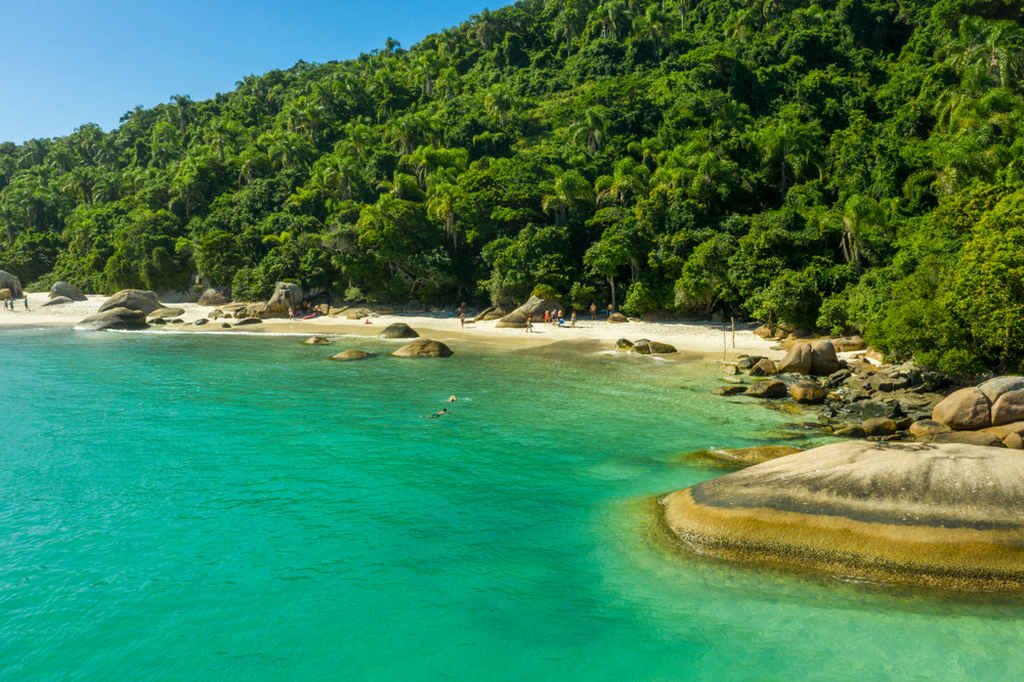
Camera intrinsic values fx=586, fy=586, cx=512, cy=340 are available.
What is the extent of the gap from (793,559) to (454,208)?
56711 mm

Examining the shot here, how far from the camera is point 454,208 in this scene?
210 feet

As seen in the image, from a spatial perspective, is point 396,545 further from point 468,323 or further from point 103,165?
point 103,165

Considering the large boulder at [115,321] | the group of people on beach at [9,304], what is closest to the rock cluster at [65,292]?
the group of people on beach at [9,304]

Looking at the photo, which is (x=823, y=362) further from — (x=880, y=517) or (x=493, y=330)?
(x=493, y=330)

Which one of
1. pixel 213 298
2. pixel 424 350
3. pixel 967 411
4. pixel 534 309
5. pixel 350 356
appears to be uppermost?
pixel 213 298

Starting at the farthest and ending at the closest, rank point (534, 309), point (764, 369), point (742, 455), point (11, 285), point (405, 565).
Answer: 1. point (11, 285)
2. point (534, 309)
3. point (764, 369)
4. point (742, 455)
5. point (405, 565)

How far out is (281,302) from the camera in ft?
217

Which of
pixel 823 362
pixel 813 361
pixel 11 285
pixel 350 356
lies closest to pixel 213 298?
pixel 11 285

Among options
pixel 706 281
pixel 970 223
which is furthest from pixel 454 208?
pixel 970 223

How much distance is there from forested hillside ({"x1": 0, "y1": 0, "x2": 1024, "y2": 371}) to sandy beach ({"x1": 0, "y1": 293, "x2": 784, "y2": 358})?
10.8 ft

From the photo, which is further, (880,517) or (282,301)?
(282,301)

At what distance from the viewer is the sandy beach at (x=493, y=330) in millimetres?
41875

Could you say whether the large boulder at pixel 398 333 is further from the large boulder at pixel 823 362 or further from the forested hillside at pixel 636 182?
the large boulder at pixel 823 362

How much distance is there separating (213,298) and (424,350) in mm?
49225
